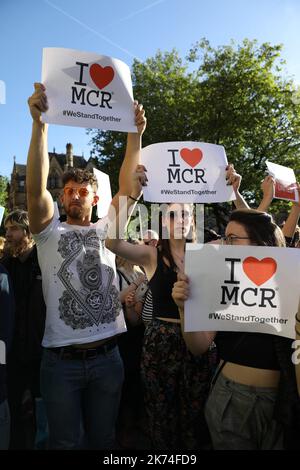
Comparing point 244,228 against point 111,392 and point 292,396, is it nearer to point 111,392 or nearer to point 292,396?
point 292,396

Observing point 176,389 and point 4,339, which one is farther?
point 176,389

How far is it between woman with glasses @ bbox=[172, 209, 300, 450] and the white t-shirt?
652 millimetres

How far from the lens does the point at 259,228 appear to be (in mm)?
2104

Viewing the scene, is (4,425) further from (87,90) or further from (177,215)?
(87,90)

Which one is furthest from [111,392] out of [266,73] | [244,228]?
[266,73]

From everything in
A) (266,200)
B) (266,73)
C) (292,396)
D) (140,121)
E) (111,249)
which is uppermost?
(266,73)

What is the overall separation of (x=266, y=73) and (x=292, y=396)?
2023cm

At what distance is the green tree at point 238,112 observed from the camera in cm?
1919

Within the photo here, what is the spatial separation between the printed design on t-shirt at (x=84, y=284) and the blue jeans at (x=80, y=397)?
24cm

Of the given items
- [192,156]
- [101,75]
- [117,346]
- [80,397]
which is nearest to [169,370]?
[117,346]

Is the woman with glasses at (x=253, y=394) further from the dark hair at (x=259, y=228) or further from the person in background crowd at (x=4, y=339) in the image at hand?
the person in background crowd at (x=4, y=339)

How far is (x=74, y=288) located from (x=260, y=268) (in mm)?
1119

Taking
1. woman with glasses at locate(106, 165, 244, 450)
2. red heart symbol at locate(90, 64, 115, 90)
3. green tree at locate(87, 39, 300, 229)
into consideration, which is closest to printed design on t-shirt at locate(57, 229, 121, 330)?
woman with glasses at locate(106, 165, 244, 450)
